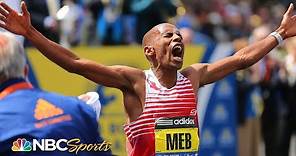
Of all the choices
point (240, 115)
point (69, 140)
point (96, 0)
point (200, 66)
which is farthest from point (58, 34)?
point (69, 140)

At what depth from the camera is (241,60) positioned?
853cm

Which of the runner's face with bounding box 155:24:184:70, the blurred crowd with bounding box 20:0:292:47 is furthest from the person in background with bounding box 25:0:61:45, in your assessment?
the runner's face with bounding box 155:24:184:70

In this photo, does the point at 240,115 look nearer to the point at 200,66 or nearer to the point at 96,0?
the point at 96,0

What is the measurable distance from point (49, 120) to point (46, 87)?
24.3 feet

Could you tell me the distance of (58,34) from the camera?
46.7 ft

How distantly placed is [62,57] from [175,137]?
47.4 inches

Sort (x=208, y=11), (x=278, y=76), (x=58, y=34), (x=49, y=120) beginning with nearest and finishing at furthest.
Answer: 1. (x=49, y=120)
2. (x=58, y=34)
3. (x=278, y=76)
4. (x=208, y=11)

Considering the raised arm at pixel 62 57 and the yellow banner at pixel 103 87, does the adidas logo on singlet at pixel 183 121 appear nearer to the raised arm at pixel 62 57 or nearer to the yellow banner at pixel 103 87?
the raised arm at pixel 62 57

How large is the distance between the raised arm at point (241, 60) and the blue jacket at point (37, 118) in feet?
9.24

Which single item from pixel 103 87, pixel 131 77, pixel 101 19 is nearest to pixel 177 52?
pixel 131 77

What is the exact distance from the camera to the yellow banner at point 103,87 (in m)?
13.0

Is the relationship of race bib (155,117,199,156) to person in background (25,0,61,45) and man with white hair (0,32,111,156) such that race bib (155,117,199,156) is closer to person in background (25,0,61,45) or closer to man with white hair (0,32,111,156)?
man with white hair (0,32,111,156)

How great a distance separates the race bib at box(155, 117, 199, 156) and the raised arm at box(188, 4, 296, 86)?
473 mm

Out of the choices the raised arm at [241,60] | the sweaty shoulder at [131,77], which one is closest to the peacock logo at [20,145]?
the sweaty shoulder at [131,77]
